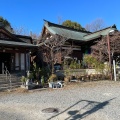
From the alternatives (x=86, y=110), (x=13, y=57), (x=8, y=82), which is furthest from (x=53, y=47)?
(x=86, y=110)

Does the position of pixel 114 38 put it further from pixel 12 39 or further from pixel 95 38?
pixel 12 39

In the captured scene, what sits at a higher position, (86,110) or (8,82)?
(8,82)

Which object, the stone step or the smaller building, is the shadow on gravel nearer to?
the stone step

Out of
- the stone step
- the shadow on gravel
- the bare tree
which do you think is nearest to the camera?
the shadow on gravel

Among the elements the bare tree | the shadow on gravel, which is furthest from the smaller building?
the shadow on gravel

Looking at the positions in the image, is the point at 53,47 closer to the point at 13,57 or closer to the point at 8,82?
the point at 13,57

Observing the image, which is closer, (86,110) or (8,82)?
(86,110)

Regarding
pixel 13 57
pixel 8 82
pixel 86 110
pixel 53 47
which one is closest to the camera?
pixel 86 110

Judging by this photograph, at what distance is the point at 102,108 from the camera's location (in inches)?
285

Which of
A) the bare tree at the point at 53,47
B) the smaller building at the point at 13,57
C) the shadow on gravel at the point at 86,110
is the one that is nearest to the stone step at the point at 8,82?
the smaller building at the point at 13,57

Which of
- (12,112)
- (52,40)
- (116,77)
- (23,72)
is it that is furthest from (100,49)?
(12,112)

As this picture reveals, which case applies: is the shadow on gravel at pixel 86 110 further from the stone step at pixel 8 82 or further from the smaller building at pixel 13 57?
the smaller building at pixel 13 57

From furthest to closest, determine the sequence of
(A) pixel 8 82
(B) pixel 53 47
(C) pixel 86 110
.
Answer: (B) pixel 53 47 → (A) pixel 8 82 → (C) pixel 86 110

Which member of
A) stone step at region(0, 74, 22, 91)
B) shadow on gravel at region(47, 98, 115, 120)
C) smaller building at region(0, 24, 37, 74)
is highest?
smaller building at region(0, 24, 37, 74)
